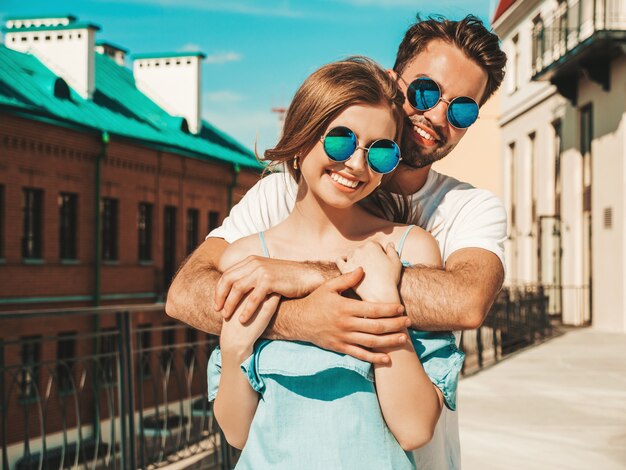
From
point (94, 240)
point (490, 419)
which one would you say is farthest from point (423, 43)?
point (94, 240)

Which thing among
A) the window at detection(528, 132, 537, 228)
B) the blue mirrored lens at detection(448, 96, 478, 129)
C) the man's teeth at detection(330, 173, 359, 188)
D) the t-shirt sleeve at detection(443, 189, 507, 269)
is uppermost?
the window at detection(528, 132, 537, 228)

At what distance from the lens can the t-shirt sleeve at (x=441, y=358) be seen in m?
2.02

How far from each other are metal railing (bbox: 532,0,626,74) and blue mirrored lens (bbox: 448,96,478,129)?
18638 mm

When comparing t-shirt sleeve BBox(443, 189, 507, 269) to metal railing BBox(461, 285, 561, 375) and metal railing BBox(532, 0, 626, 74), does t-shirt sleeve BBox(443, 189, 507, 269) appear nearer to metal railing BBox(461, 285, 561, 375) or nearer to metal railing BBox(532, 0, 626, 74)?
metal railing BBox(461, 285, 561, 375)

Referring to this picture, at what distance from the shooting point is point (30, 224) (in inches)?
977

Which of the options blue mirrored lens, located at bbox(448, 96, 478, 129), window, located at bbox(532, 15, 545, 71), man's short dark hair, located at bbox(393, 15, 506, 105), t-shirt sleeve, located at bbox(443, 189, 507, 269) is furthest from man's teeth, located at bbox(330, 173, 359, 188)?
window, located at bbox(532, 15, 545, 71)

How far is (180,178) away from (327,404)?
30.4 meters

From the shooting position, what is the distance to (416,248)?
216 centimetres

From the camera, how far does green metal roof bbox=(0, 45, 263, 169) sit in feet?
79.6

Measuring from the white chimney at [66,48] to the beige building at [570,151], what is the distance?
44.7ft

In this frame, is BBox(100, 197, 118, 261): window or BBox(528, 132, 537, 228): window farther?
BBox(100, 197, 118, 261): window

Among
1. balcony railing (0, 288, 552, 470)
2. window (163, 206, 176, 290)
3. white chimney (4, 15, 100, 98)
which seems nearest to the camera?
balcony railing (0, 288, 552, 470)

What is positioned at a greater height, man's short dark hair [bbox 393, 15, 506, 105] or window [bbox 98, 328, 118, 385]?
man's short dark hair [bbox 393, 15, 506, 105]

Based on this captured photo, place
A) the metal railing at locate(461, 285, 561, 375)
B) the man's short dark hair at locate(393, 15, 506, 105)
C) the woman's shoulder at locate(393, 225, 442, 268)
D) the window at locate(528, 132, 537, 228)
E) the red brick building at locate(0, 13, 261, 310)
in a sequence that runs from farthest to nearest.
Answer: the window at locate(528, 132, 537, 228)
the red brick building at locate(0, 13, 261, 310)
the metal railing at locate(461, 285, 561, 375)
the man's short dark hair at locate(393, 15, 506, 105)
the woman's shoulder at locate(393, 225, 442, 268)
